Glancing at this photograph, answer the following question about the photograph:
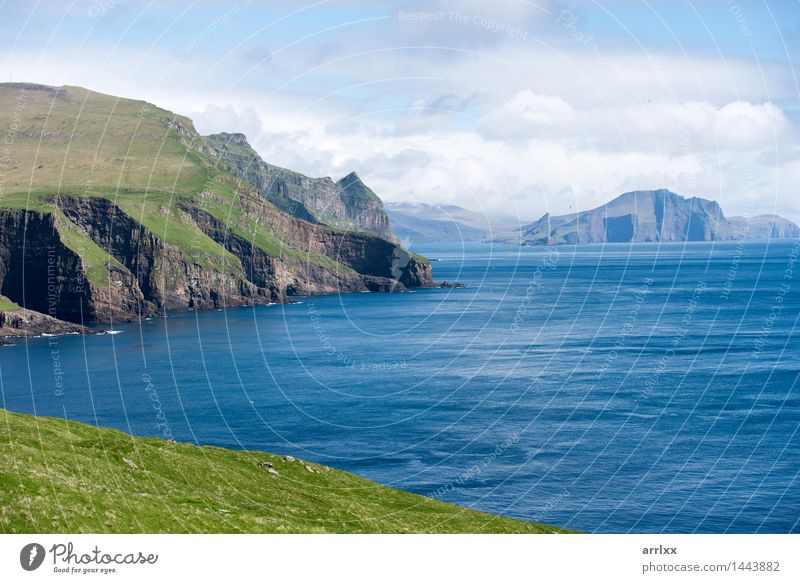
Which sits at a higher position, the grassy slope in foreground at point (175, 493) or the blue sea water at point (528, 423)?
the grassy slope in foreground at point (175, 493)

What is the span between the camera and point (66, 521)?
48.0 m

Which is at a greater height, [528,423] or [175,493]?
[175,493]

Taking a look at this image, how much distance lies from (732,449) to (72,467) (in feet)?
326

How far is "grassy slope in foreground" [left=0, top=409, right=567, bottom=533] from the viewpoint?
50375 millimetres

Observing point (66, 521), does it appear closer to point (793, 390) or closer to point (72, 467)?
point (72, 467)

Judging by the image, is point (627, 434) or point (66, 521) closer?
point (66, 521)

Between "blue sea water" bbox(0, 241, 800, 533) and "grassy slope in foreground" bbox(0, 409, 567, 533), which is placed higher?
"grassy slope in foreground" bbox(0, 409, 567, 533)

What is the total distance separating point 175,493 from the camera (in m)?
62.0

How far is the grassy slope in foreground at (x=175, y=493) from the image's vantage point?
5038 cm

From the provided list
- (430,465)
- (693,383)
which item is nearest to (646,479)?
(430,465)

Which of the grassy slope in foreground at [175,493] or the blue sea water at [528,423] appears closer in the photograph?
the grassy slope in foreground at [175,493]

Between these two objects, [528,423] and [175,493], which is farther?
[528,423]

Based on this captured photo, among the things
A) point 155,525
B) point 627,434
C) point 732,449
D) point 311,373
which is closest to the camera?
point 155,525

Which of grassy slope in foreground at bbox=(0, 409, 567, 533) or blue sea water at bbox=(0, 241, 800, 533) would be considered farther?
blue sea water at bbox=(0, 241, 800, 533)
